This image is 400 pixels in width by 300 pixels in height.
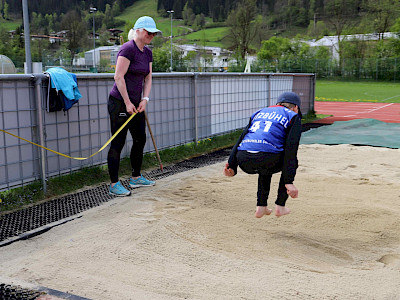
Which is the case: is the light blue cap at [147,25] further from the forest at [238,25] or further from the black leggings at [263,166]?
the forest at [238,25]

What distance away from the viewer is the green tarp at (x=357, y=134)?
9215mm

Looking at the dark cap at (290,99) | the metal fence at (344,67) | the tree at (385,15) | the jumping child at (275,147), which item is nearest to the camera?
the jumping child at (275,147)

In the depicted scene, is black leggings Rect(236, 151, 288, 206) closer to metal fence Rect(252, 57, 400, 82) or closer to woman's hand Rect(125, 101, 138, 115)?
woman's hand Rect(125, 101, 138, 115)

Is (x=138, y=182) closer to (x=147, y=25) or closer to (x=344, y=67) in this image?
(x=147, y=25)

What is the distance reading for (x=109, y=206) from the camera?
505cm

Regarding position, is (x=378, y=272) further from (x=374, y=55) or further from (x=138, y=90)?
(x=374, y=55)

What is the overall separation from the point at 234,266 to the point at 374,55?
51.7 metres

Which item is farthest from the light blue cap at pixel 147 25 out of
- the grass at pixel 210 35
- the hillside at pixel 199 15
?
the grass at pixel 210 35

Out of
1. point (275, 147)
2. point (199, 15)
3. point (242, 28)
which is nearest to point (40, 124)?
point (275, 147)

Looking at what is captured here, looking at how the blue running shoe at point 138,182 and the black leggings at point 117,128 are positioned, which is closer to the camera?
the black leggings at point 117,128

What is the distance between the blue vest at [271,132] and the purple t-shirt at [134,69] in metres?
2.09

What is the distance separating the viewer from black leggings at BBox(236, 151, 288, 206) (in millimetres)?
3781

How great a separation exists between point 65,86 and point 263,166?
2.94m

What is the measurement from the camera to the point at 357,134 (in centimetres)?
1014
